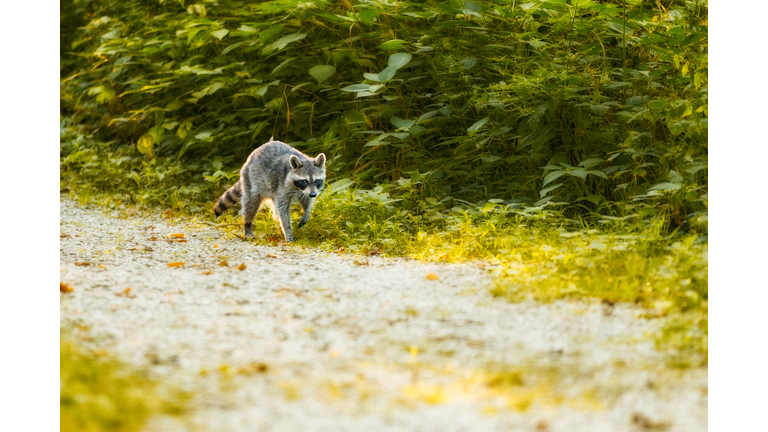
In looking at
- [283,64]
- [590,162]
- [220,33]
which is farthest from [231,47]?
[590,162]

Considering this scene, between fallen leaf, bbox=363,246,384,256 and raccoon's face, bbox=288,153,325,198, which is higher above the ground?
raccoon's face, bbox=288,153,325,198

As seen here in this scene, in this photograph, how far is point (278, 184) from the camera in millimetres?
5852

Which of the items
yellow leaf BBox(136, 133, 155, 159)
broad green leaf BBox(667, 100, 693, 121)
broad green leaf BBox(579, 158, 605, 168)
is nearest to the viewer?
broad green leaf BBox(667, 100, 693, 121)

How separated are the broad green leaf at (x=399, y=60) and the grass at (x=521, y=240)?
109 cm

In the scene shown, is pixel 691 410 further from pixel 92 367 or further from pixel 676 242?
pixel 92 367

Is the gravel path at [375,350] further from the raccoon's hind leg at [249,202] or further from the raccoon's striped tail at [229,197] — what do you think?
the raccoon's striped tail at [229,197]

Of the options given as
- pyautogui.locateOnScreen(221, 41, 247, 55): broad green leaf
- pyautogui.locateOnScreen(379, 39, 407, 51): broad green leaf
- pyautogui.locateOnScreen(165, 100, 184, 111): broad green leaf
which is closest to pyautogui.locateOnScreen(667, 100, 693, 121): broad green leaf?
pyautogui.locateOnScreen(379, 39, 407, 51): broad green leaf

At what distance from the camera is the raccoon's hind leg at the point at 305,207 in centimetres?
581

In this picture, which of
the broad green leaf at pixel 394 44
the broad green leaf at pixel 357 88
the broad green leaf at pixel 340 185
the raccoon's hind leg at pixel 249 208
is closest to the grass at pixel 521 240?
the broad green leaf at pixel 340 185

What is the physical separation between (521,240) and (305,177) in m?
2.00

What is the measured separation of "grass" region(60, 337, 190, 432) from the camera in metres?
2.22

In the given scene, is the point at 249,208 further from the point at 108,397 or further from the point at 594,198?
the point at 108,397

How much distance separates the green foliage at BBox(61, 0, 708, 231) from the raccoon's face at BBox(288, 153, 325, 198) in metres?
0.81

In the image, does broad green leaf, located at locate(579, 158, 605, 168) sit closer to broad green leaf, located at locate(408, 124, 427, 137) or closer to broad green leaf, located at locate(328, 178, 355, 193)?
broad green leaf, located at locate(408, 124, 427, 137)
